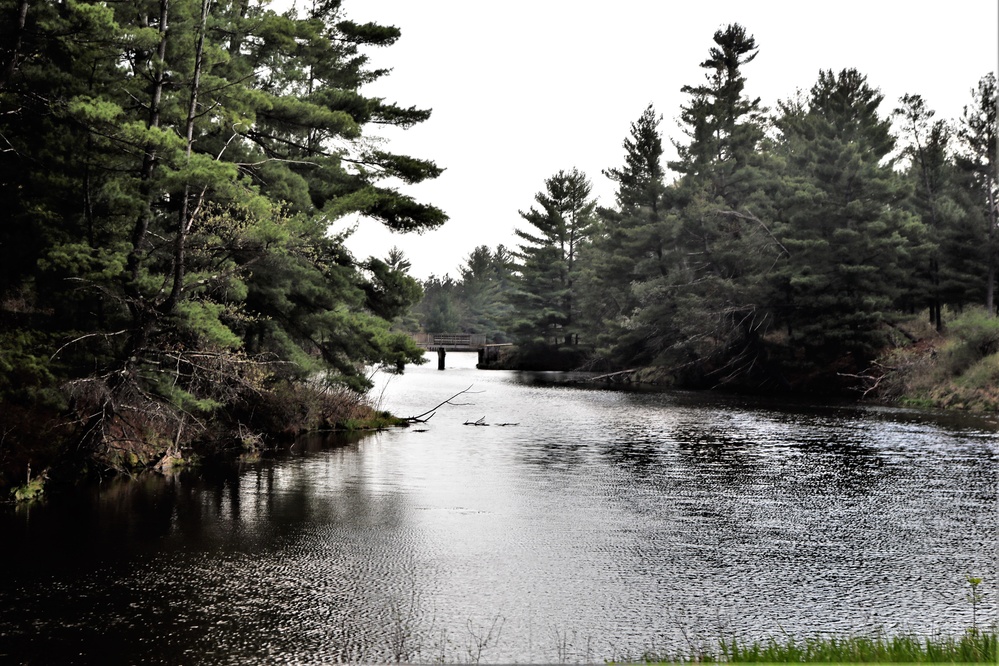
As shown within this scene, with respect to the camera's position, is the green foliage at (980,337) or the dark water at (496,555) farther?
the green foliage at (980,337)

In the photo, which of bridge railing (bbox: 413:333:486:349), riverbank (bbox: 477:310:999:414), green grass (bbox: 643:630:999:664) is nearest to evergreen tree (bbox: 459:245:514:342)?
bridge railing (bbox: 413:333:486:349)

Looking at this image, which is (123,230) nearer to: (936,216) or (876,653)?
(876,653)

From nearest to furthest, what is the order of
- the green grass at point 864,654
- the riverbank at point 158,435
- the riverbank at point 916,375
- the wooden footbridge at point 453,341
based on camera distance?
1. the green grass at point 864,654
2. the riverbank at point 158,435
3. the riverbank at point 916,375
4. the wooden footbridge at point 453,341

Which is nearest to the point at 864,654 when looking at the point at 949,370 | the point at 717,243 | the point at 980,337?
the point at 949,370

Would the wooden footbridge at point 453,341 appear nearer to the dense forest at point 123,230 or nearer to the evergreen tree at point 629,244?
the evergreen tree at point 629,244

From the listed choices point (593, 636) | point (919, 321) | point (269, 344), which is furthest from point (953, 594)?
point (919, 321)

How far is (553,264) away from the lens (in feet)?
249

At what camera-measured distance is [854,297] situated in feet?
140

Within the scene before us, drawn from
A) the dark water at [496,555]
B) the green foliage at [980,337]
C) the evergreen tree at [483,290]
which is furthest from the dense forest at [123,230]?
the evergreen tree at [483,290]

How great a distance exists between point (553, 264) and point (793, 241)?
34462mm

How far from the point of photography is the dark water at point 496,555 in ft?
28.7

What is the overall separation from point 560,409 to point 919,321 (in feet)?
81.7

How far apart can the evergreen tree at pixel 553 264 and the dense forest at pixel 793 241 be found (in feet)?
19.5

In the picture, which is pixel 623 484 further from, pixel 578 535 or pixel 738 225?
pixel 738 225
